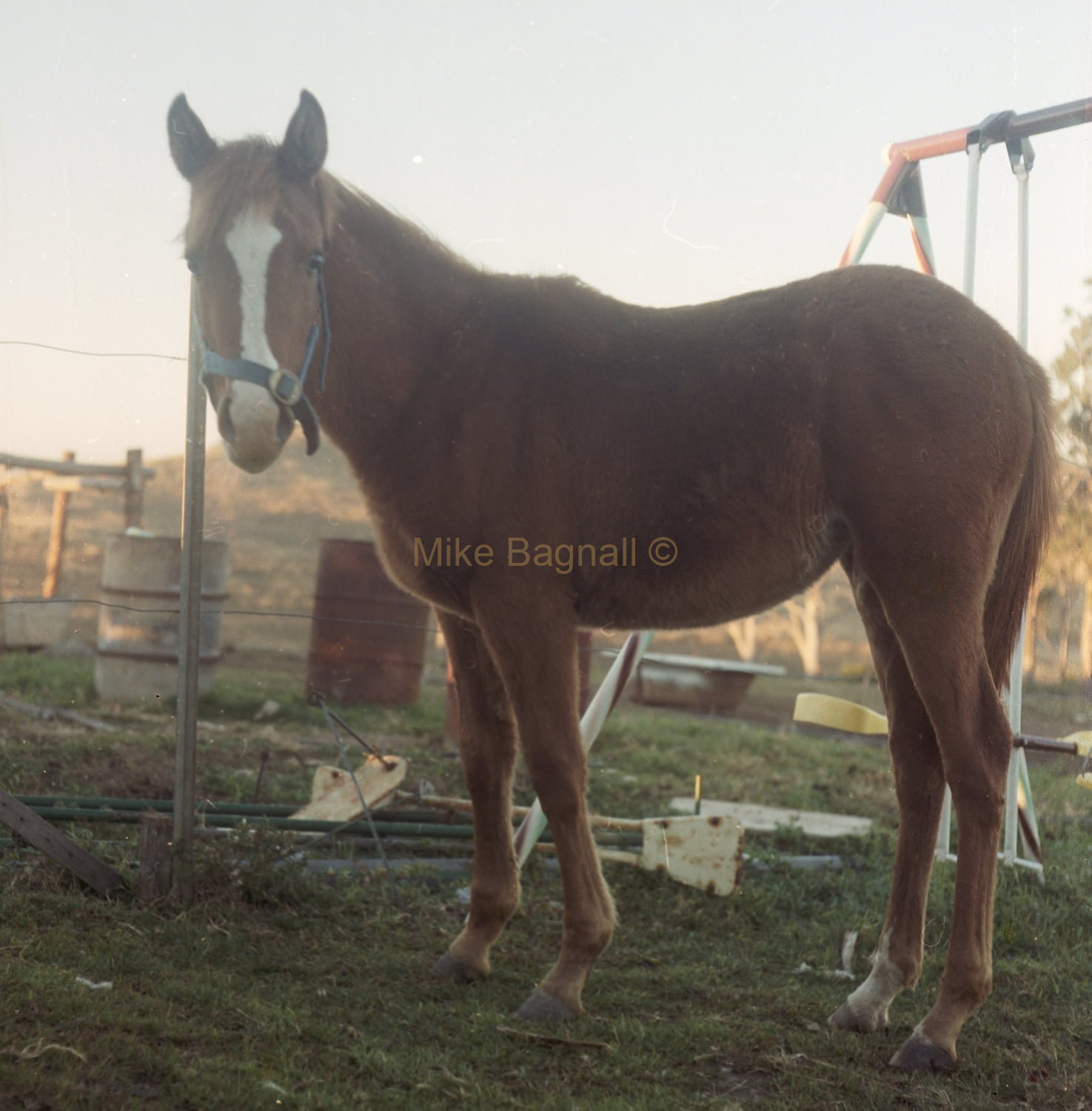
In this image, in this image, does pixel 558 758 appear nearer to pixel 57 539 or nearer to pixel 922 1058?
pixel 922 1058

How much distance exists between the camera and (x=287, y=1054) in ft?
7.55

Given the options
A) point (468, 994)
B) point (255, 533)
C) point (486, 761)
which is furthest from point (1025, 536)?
point (255, 533)

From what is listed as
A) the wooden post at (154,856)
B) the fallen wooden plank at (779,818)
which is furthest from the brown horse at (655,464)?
the fallen wooden plank at (779,818)

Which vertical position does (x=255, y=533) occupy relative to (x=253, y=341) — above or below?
above

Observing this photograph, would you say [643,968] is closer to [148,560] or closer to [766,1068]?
[766,1068]

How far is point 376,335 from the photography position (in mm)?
2990

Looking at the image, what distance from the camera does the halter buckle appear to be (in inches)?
99.5

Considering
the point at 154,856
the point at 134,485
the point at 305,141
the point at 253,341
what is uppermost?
the point at 305,141

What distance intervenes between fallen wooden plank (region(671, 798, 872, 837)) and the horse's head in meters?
3.31

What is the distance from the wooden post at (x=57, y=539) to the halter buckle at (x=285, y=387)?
9.18m

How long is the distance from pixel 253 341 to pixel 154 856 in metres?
1.89

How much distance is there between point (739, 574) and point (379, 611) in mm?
6298

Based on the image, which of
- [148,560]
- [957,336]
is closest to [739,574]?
[957,336]

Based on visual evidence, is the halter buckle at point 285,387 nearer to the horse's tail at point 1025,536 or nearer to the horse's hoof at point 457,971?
the horse's hoof at point 457,971
